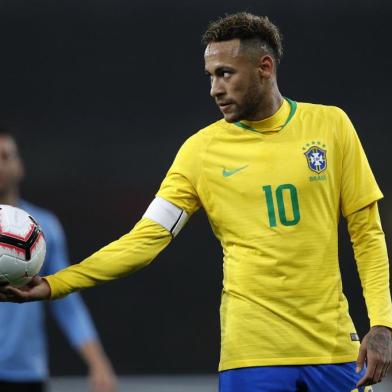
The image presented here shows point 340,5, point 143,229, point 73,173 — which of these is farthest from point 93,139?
point 143,229

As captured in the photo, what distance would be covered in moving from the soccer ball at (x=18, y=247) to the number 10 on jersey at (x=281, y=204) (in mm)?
776

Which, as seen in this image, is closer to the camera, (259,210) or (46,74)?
(259,210)

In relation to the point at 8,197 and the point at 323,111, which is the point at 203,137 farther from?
the point at 8,197

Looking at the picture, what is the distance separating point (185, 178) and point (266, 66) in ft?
1.58

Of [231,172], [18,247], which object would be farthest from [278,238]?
[18,247]

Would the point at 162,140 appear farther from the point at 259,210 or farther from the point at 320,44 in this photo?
the point at 259,210

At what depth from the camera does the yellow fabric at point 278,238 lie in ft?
12.7

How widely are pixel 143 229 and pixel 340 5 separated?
14.7 ft

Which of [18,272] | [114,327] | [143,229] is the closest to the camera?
[18,272]

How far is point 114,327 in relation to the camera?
25.2 ft

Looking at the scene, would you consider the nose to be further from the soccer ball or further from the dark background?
the dark background

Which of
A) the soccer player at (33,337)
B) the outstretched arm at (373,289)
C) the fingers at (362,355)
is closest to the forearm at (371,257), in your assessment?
the outstretched arm at (373,289)

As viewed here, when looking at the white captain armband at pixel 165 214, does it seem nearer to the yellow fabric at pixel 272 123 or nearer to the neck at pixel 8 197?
the yellow fabric at pixel 272 123

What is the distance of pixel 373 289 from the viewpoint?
151 inches
